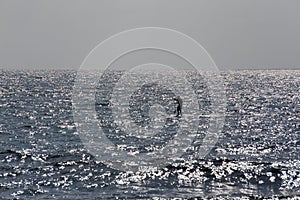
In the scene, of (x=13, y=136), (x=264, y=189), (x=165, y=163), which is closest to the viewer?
(x=264, y=189)

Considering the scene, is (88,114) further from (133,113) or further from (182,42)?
(182,42)

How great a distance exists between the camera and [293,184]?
37.2m

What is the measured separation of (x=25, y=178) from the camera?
38125 millimetres

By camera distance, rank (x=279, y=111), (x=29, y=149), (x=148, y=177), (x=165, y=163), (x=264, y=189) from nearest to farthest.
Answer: (x=264, y=189) → (x=148, y=177) → (x=165, y=163) → (x=29, y=149) → (x=279, y=111)

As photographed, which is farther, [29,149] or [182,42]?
[29,149]

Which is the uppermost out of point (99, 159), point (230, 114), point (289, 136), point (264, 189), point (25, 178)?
point (230, 114)

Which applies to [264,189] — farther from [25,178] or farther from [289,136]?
[289,136]

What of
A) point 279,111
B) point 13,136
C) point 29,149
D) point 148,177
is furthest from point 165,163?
point 279,111

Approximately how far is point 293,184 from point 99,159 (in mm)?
18569

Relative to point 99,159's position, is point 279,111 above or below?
above

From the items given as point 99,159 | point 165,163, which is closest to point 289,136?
point 165,163

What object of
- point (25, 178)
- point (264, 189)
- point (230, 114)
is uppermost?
point (230, 114)

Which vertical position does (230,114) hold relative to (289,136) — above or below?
above

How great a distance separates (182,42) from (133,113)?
183 ft
